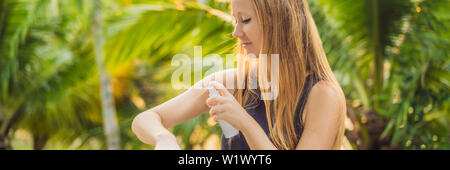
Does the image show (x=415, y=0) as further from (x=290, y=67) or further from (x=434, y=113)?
(x=290, y=67)

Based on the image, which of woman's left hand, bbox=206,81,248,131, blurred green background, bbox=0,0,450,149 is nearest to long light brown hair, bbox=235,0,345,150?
woman's left hand, bbox=206,81,248,131

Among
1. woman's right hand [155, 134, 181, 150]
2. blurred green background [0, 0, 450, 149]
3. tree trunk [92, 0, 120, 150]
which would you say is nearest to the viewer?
woman's right hand [155, 134, 181, 150]

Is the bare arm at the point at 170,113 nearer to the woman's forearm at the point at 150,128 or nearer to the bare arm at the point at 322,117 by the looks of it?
the woman's forearm at the point at 150,128

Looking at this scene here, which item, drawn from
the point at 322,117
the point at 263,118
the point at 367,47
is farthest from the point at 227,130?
the point at 367,47

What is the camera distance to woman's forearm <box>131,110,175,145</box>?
32.4 inches

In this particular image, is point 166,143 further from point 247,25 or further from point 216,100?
point 247,25

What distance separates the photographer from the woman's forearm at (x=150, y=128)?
823 mm

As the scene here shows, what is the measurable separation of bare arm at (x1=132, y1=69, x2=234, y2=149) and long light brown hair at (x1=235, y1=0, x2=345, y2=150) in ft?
0.49

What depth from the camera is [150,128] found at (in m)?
0.87

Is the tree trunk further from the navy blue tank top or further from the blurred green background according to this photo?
the navy blue tank top

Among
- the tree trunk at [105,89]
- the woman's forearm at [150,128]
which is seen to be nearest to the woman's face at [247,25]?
the woman's forearm at [150,128]

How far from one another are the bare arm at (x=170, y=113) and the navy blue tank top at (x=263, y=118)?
3.8 inches

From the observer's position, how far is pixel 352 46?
7.91 feet
